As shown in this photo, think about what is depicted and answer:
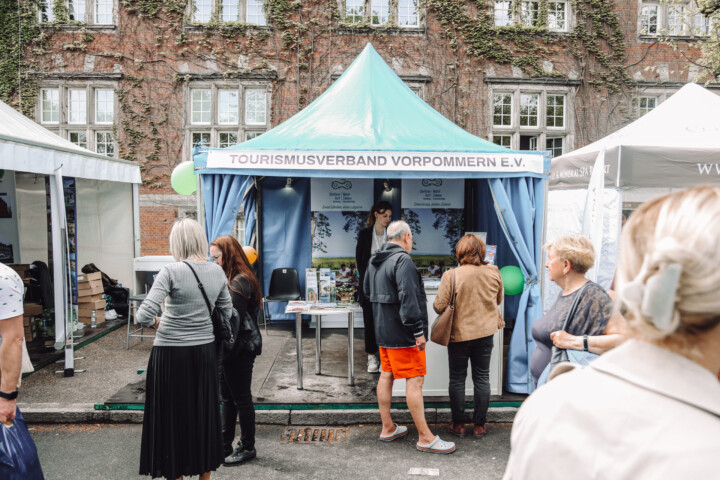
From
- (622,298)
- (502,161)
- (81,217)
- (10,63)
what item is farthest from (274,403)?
(10,63)

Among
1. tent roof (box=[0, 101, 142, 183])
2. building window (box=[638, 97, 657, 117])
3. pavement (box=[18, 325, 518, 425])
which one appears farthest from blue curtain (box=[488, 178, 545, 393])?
building window (box=[638, 97, 657, 117])

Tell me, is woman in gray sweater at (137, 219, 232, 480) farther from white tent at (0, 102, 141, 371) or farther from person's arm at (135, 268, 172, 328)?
white tent at (0, 102, 141, 371)

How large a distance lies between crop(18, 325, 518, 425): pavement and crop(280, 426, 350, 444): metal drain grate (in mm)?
100

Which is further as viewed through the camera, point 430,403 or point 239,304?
point 430,403

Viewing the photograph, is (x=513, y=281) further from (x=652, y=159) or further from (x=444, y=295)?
(x=652, y=159)

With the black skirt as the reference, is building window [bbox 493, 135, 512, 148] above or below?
above

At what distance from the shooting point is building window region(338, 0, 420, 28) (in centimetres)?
1277

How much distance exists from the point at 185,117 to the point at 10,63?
Result: 13.7 feet

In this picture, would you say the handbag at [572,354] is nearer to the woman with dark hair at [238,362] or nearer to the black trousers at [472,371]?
the black trousers at [472,371]

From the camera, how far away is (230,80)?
12.6 meters

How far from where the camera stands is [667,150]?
6164 mm

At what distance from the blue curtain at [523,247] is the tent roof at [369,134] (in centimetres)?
24

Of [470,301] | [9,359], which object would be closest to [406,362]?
[470,301]

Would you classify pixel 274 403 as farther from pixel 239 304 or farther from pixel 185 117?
pixel 185 117
